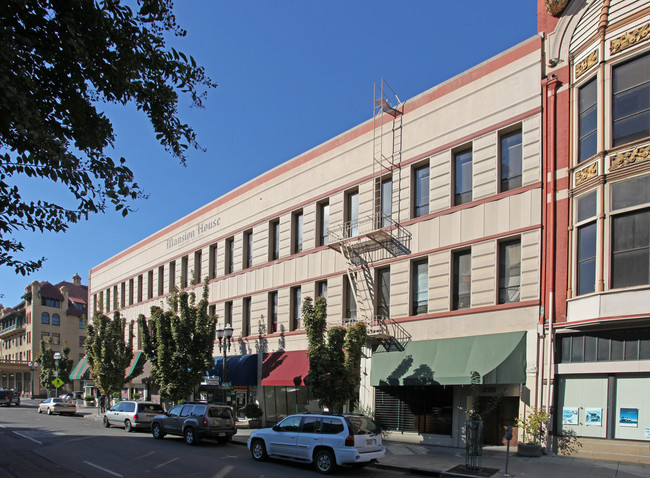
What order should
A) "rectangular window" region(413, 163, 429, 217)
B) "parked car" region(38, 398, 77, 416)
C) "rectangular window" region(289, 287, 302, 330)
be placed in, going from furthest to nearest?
"parked car" region(38, 398, 77, 416), "rectangular window" region(289, 287, 302, 330), "rectangular window" region(413, 163, 429, 217)

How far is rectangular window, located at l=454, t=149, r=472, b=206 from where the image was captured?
20.6m

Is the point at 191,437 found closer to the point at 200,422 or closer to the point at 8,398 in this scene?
the point at 200,422

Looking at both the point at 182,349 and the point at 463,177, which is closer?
the point at 463,177

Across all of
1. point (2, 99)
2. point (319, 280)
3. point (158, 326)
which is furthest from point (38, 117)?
point (158, 326)

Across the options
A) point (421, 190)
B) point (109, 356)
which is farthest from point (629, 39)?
point (109, 356)

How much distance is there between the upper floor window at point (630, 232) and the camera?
48.7ft

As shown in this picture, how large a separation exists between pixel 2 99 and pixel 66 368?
57306 millimetres

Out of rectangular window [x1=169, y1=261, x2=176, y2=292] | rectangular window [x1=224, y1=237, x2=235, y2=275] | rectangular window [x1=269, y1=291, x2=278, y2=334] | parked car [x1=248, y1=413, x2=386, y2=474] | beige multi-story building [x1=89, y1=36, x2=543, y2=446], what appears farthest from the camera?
rectangular window [x1=169, y1=261, x2=176, y2=292]

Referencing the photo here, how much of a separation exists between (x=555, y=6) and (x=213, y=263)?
78.2ft

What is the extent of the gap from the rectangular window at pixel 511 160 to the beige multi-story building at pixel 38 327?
72890 millimetres

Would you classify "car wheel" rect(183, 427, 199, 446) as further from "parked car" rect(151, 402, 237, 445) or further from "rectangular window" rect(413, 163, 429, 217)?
"rectangular window" rect(413, 163, 429, 217)

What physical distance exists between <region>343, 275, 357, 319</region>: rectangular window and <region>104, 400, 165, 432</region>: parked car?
10.6 meters

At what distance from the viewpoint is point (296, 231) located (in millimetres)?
28703

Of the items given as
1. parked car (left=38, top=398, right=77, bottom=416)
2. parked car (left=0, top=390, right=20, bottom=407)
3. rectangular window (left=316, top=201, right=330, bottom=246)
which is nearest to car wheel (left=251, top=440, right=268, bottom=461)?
rectangular window (left=316, top=201, right=330, bottom=246)
